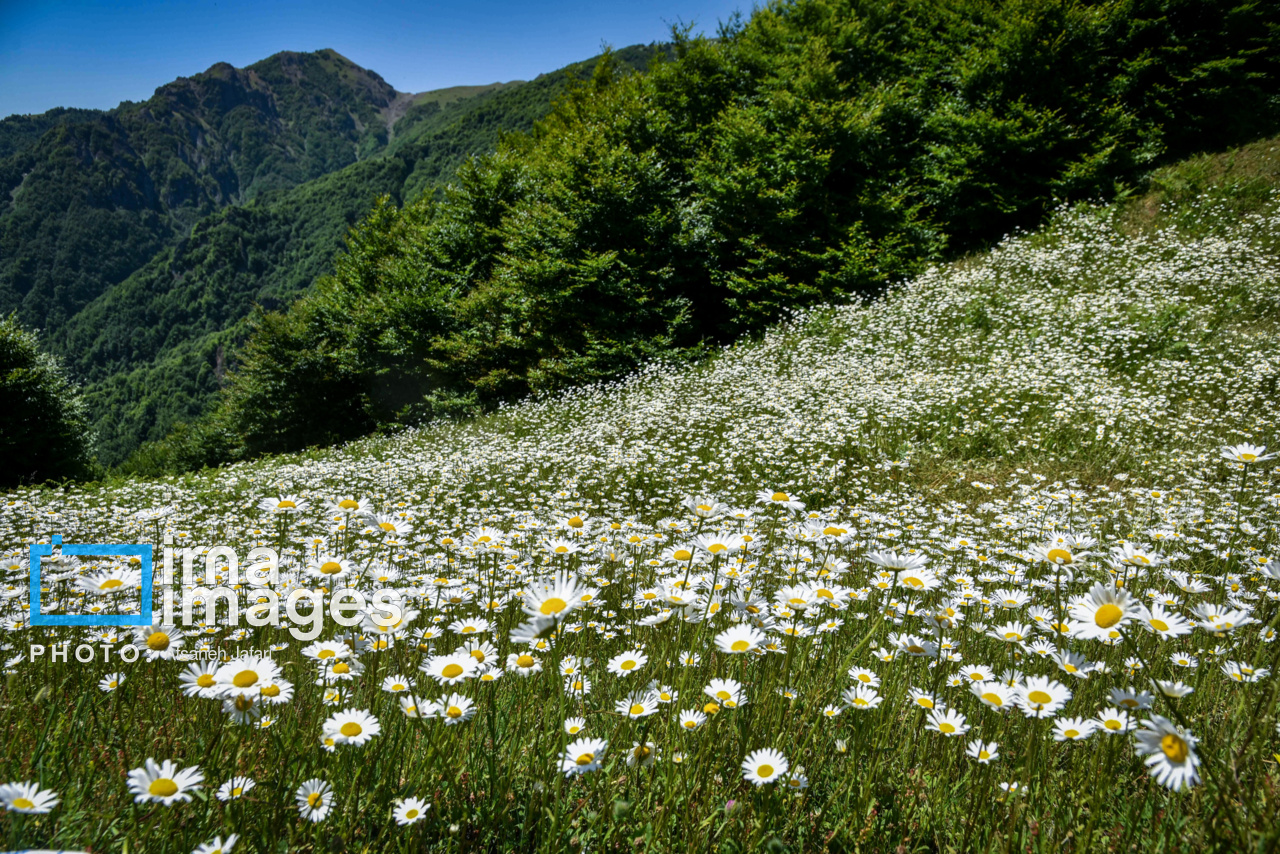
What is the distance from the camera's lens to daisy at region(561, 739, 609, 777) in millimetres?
1182

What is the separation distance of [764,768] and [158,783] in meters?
1.18

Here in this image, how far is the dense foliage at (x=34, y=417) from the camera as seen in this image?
15.8m

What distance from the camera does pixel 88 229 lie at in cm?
16725

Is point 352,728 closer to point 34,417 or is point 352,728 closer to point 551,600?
point 551,600

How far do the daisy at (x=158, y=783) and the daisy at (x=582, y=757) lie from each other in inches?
26.0

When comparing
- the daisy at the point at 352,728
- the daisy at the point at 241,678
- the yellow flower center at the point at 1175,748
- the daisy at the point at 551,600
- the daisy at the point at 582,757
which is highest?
the daisy at the point at 551,600

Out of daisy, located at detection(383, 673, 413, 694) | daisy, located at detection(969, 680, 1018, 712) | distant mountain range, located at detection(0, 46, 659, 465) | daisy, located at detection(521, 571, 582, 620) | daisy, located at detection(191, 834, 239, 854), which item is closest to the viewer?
daisy, located at detection(191, 834, 239, 854)

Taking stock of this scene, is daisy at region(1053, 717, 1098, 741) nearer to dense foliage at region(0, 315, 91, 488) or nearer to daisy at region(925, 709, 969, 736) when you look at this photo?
daisy at region(925, 709, 969, 736)

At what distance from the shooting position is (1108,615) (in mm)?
1117

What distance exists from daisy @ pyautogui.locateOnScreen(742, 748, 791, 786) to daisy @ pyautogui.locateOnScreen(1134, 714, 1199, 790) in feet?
2.11

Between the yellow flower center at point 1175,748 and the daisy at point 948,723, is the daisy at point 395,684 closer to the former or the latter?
the daisy at point 948,723

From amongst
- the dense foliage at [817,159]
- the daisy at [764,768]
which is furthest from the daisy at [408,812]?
the dense foliage at [817,159]

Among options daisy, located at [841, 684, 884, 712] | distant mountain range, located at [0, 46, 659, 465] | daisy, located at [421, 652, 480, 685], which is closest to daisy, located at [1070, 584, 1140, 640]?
daisy, located at [841, 684, 884, 712]

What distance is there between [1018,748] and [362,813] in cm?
190
